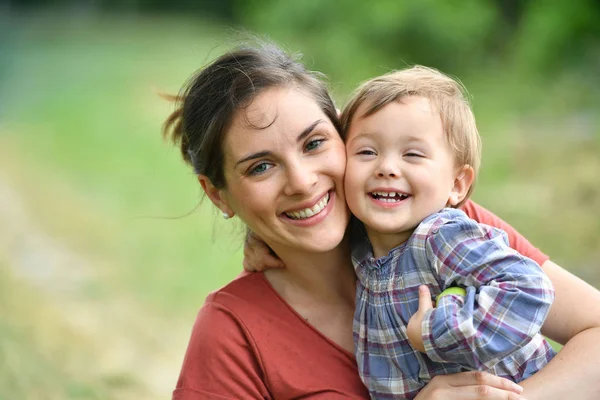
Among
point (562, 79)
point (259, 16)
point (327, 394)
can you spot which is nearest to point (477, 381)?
point (327, 394)

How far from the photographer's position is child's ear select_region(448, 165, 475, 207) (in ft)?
7.84

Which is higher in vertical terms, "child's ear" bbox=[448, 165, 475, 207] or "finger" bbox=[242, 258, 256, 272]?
"child's ear" bbox=[448, 165, 475, 207]

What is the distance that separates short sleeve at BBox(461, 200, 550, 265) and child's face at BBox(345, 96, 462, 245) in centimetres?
21

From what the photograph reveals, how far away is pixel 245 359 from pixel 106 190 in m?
7.24

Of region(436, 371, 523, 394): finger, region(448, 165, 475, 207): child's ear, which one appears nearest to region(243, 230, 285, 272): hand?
region(448, 165, 475, 207): child's ear

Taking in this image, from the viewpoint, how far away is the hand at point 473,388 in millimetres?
2143

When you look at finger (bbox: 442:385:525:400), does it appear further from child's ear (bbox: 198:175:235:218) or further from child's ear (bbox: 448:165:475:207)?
child's ear (bbox: 198:175:235:218)

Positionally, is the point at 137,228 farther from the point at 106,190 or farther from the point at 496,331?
the point at 496,331

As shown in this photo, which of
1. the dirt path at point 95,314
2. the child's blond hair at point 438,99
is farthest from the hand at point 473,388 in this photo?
the dirt path at point 95,314

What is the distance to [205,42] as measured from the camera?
53.0ft

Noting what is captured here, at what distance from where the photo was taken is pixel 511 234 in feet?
8.22

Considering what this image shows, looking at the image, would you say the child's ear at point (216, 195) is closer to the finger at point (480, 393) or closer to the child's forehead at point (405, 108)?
the child's forehead at point (405, 108)

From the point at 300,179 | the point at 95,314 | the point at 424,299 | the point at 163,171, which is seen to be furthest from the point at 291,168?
the point at 163,171

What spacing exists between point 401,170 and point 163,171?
26.1 ft
